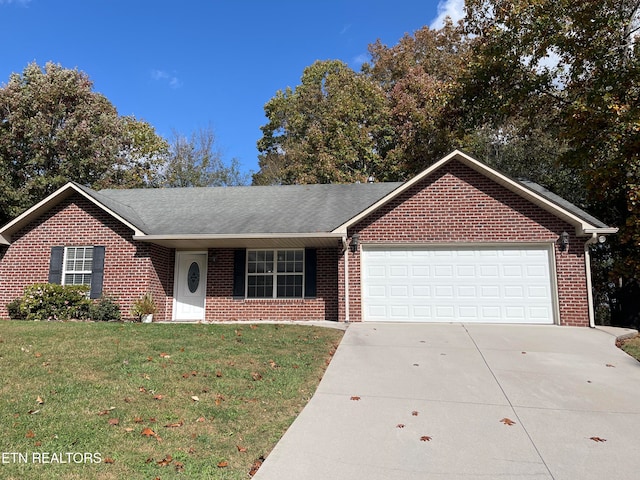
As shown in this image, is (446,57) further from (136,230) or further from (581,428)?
(581,428)

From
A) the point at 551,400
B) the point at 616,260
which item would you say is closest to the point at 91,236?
the point at 551,400

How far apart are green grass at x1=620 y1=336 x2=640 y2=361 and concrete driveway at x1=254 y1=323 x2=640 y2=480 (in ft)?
0.94

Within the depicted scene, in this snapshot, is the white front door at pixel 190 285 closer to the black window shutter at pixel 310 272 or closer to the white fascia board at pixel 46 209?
the white fascia board at pixel 46 209

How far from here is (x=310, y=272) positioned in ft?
43.2

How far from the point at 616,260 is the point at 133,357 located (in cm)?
1360

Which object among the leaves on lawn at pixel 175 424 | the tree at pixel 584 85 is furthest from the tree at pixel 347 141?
the leaves on lawn at pixel 175 424

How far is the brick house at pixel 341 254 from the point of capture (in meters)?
11.5

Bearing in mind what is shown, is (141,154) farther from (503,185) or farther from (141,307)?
(503,185)

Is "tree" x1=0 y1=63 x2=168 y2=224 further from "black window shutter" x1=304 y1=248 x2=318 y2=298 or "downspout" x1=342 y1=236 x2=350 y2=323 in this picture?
"downspout" x1=342 y1=236 x2=350 y2=323

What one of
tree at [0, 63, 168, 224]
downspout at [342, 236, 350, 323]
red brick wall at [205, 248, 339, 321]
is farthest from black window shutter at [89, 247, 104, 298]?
tree at [0, 63, 168, 224]

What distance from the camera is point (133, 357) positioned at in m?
7.16

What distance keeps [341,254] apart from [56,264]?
8.39 m

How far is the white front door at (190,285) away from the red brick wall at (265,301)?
264mm

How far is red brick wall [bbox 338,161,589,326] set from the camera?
11523mm
